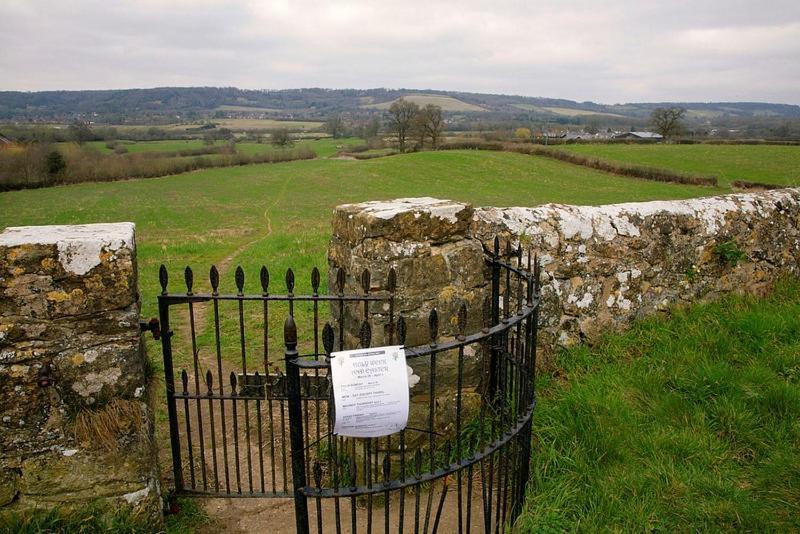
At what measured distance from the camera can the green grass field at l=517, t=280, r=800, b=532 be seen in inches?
143

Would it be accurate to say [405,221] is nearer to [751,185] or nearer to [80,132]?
[751,185]

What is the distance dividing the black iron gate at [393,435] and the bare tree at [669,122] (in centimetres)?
7363

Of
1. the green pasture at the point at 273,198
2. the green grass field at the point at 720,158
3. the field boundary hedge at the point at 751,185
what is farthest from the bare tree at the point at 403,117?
the field boundary hedge at the point at 751,185

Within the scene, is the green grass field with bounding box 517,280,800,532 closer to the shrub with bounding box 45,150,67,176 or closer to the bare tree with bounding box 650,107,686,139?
the shrub with bounding box 45,150,67,176

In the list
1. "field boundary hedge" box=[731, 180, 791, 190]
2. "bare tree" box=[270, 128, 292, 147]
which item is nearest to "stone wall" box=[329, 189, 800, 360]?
"field boundary hedge" box=[731, 180, 791, 190]

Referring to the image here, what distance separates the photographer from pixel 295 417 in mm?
2672

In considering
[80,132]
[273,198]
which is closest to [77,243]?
[273,198]

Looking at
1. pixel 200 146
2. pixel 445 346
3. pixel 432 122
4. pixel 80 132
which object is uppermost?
pixel 432 122

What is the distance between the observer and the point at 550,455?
4.18 metres

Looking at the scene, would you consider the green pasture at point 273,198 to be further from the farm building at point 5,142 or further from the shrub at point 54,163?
→ the farm building at point 5,142

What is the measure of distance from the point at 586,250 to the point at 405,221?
242 cm

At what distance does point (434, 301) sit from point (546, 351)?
Result: 183 centimetres

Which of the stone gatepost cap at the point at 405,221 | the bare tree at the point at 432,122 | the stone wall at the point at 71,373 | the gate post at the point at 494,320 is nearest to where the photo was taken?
the stone wall at the point at 71,373

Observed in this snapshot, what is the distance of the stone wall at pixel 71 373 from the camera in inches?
134
